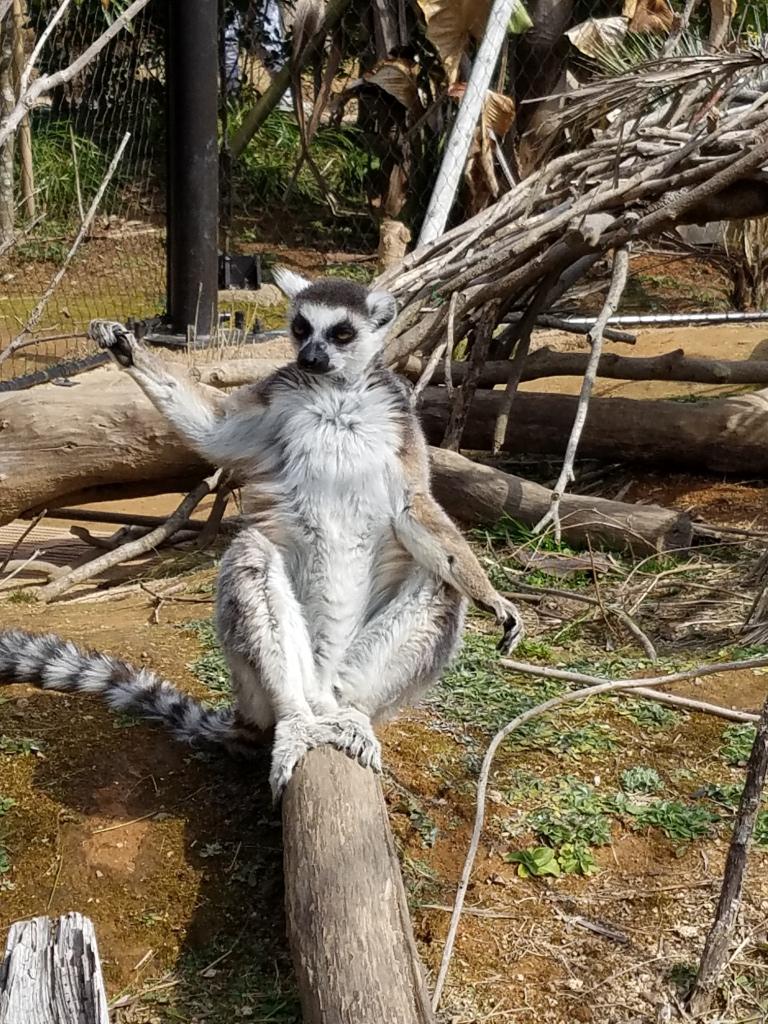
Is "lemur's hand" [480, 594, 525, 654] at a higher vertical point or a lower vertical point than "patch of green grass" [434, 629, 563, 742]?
higher

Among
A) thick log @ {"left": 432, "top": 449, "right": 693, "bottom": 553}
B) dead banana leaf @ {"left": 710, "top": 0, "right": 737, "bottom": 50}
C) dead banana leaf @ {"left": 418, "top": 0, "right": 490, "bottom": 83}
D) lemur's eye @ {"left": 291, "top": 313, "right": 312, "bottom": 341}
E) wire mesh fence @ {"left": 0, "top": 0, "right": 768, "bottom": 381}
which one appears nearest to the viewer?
lemur's eye @ {"left": 291, "top": 313, "right": 312, "bottom": 341}

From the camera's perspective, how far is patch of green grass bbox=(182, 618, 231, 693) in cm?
472

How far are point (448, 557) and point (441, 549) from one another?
0.12 ft

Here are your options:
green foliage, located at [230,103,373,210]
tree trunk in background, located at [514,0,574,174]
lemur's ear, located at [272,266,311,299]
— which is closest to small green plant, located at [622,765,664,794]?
lemur's ear, located at [272,266,311,299]

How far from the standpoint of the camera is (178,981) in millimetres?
3193

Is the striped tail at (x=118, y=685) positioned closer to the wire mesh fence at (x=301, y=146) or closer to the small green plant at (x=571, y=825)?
the small green plant at (x=571, y=825)

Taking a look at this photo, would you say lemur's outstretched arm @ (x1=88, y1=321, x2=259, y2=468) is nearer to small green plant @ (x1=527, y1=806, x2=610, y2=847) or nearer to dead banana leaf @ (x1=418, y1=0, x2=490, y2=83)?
small green plant @ (x1=527, y1=806, x2=610, y2=847)

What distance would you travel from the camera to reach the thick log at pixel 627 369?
25.1 feet

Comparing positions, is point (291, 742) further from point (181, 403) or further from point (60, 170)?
point (60, 170)

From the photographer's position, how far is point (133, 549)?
670 cm

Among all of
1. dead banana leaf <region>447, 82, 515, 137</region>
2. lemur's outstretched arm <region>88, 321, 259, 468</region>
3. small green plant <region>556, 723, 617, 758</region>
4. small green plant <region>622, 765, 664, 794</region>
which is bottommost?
small green plant <region>556, 723, 617, 758</region>

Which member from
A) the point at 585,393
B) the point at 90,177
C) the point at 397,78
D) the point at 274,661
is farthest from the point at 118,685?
the point at 90,177

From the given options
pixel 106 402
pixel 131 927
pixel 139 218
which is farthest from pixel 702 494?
pixel 139 218

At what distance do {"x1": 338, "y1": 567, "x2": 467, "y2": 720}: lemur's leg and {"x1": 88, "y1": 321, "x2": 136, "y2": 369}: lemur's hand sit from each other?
1294 millimetres
